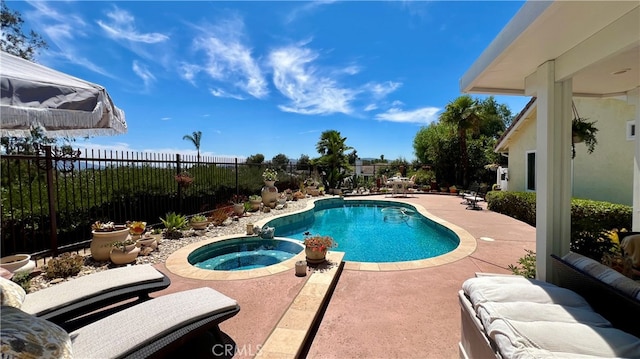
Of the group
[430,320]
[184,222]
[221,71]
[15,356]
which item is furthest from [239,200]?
[15,356]

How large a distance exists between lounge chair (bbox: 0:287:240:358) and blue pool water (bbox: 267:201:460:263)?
14.1 feet

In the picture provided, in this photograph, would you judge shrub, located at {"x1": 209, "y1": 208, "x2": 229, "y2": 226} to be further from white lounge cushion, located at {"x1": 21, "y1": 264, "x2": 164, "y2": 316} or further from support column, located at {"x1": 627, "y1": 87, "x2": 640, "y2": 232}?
support column, located at {"x1": 627, "y1": 87, "x2": 640, "y2": 232}

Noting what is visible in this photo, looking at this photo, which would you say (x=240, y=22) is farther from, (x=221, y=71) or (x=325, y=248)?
(x=325, y=248)

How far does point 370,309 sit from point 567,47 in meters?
3.68

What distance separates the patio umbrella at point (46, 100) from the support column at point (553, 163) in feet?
14.9

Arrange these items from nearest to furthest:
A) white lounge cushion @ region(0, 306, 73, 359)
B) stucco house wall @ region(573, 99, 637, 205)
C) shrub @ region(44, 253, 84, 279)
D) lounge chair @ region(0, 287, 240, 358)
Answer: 1. white lounge cushion @ region(0, 306, 73, 359)
2. lounge chair @ region(0, 287, 240, 358)
3. shrub @ region(44, 253, 84, 279)
4. stucco house wall @ region(573, 99, 637, 205)

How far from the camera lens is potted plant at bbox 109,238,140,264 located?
4.67 metres

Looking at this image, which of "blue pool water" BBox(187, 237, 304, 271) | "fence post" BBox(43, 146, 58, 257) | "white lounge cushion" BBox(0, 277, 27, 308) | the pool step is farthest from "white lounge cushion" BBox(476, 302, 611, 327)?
"fence post" BBox(43, 146, 58, 257)

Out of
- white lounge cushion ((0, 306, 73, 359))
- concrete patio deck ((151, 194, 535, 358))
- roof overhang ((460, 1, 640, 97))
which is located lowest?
concrete patio deck ((151, 194, 535, 358))

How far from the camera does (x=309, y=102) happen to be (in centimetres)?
1784

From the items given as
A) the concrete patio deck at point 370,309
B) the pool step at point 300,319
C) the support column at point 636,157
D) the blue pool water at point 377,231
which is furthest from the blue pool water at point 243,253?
the support column at point 636,157

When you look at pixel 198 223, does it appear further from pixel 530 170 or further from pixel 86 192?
pixel 530 170

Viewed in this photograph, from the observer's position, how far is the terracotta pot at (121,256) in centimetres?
466

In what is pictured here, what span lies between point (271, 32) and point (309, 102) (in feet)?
29.6
